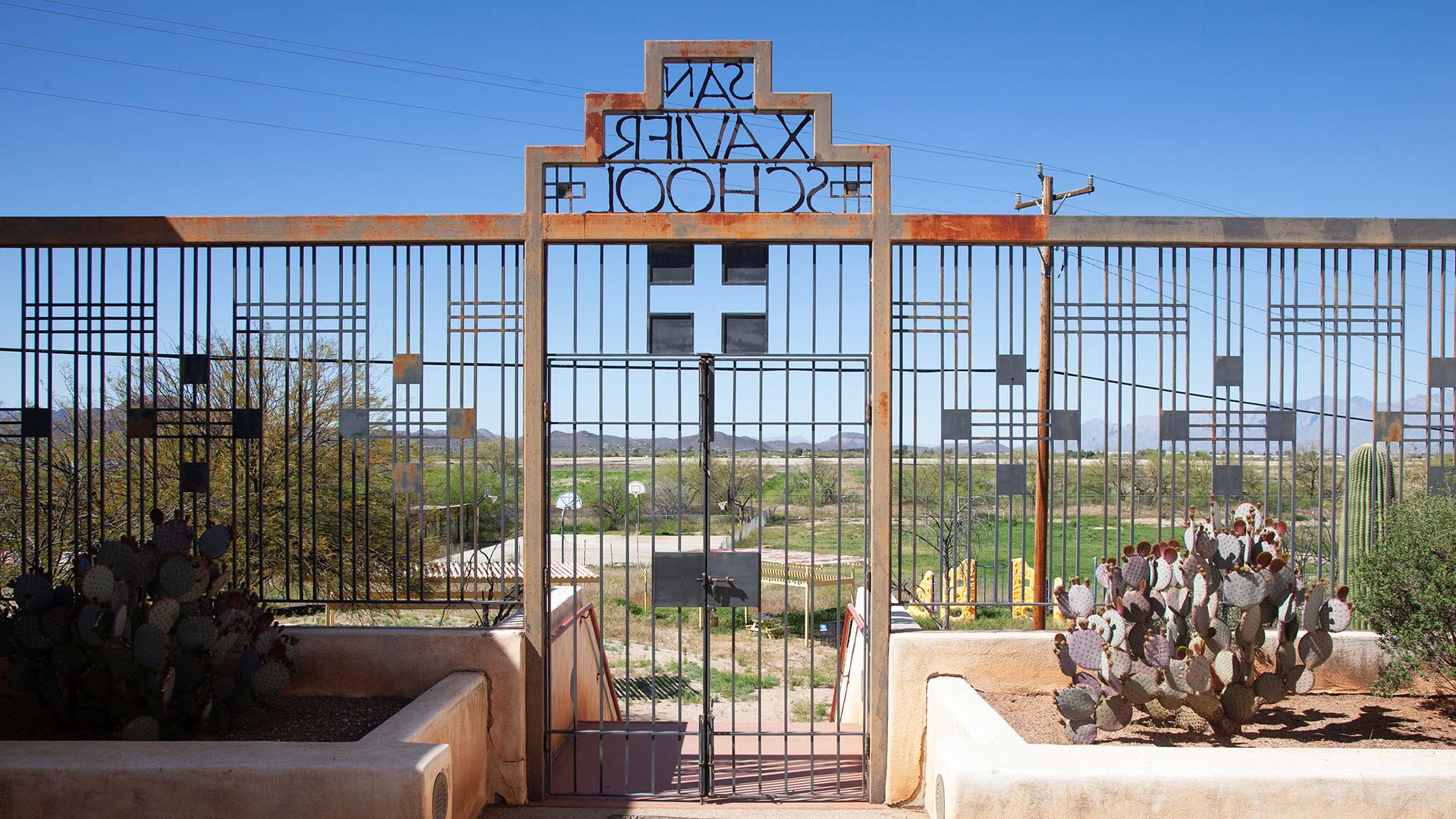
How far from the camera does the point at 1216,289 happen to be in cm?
584

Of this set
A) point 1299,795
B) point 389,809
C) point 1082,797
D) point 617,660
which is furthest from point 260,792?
point 617,660

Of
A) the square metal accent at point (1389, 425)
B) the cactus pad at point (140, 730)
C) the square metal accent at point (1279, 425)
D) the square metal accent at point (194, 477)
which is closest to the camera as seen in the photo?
the cactus pad at point (140, 730)

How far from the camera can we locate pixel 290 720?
5.49 m

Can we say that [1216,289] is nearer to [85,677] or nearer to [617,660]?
[85,677]

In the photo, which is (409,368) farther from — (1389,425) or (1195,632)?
(1389,425)

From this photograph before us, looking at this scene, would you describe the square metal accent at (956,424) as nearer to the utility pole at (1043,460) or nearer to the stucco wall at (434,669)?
the utility pole at (1043,460)

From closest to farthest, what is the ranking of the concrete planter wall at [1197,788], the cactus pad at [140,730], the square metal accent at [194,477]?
the concrete planter wall at [1197,788] < the cactus pad at [140,730] < the square metal accent at [194,477]

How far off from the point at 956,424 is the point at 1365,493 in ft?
9.79

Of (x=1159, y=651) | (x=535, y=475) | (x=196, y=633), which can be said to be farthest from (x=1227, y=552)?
(x=196, y=633)

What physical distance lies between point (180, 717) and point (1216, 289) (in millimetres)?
6303

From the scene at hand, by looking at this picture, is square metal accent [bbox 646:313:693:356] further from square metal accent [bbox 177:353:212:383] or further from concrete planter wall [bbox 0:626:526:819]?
square metal accent [bbox 177:353:212:383]

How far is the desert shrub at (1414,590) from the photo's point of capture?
17.2ft

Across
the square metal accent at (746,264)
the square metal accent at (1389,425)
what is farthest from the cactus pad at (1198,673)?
the square metal accent at (746,264)

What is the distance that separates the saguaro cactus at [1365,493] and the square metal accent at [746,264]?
396 centimetres
